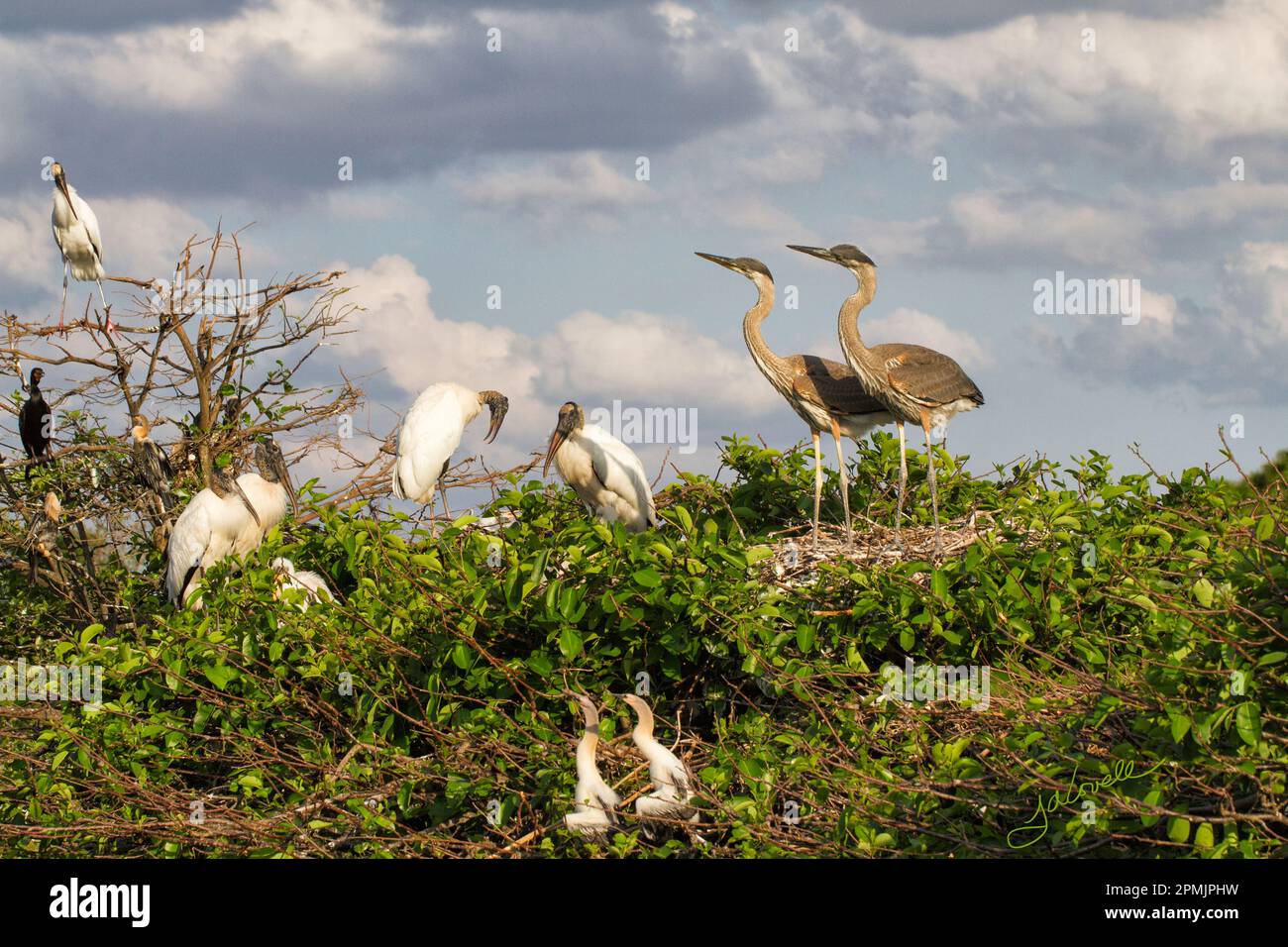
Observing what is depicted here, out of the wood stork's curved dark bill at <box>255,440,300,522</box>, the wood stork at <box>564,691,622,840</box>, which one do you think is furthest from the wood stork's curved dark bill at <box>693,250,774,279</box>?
the wood stork at <box>564,691,622,840</box>

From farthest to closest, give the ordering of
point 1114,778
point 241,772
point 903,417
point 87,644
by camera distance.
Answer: point 903,417, point 87,644, point 241,772, point 1114,778

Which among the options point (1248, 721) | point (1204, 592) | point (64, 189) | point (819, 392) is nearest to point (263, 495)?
point (819, 392)

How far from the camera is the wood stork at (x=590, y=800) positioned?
4758 mm

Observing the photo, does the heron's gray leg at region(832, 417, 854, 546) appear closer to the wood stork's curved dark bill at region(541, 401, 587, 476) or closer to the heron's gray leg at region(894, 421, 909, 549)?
the heron's gray leg at region(894, 421, 909, 549)

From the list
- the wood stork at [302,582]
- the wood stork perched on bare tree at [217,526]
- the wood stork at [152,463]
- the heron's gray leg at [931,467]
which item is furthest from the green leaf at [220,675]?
the heron's gray leg at [931,467]

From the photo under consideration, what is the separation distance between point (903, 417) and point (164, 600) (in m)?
5.51

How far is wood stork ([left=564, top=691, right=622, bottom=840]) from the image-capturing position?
4.76 meters

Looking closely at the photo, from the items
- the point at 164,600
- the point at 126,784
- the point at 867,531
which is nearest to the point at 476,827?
the point at 126,784

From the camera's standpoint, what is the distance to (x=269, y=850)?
535 cm

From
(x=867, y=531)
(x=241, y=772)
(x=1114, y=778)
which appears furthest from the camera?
(x=867, y=531)

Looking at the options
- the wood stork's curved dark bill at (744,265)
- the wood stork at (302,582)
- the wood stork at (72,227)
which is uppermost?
the wood stork at (72,227)

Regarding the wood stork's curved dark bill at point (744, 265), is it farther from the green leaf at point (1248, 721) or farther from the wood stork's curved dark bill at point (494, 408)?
the green leaf at point (1248, 721)

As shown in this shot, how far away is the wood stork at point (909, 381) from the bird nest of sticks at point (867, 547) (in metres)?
0.62

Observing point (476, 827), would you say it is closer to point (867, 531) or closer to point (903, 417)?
point (867, 531)
